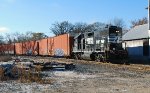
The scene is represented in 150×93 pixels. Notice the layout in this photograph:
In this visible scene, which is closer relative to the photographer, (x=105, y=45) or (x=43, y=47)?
(x=105, y=45)

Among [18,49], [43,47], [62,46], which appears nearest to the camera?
[62,46]

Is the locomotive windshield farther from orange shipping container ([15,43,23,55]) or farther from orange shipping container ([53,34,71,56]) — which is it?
orange shipping container ([15,43,23,55])

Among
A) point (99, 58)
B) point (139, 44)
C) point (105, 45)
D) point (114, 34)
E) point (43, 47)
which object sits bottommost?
point (99, 58)

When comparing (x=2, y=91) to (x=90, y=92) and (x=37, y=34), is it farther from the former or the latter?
(x=37, y=34)

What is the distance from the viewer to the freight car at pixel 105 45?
2984 cm

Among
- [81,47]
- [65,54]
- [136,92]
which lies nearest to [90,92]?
[136,92]

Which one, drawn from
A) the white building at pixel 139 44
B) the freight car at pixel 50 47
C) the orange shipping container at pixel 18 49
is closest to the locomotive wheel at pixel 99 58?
the white building at pixel 139 44

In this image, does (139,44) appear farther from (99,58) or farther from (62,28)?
(62,28)

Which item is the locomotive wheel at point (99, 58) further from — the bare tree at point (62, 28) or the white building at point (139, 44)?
the bare tree at point (62, 28)

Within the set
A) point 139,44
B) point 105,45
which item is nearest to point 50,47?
point 139,44

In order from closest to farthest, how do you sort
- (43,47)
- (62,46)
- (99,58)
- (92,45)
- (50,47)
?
(99,58) → (92,45) → (62,46) → (50,47) → (43,47)

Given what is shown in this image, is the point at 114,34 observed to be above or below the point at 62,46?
above

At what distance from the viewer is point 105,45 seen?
99.7 ft

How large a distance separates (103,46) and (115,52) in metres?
1.54
